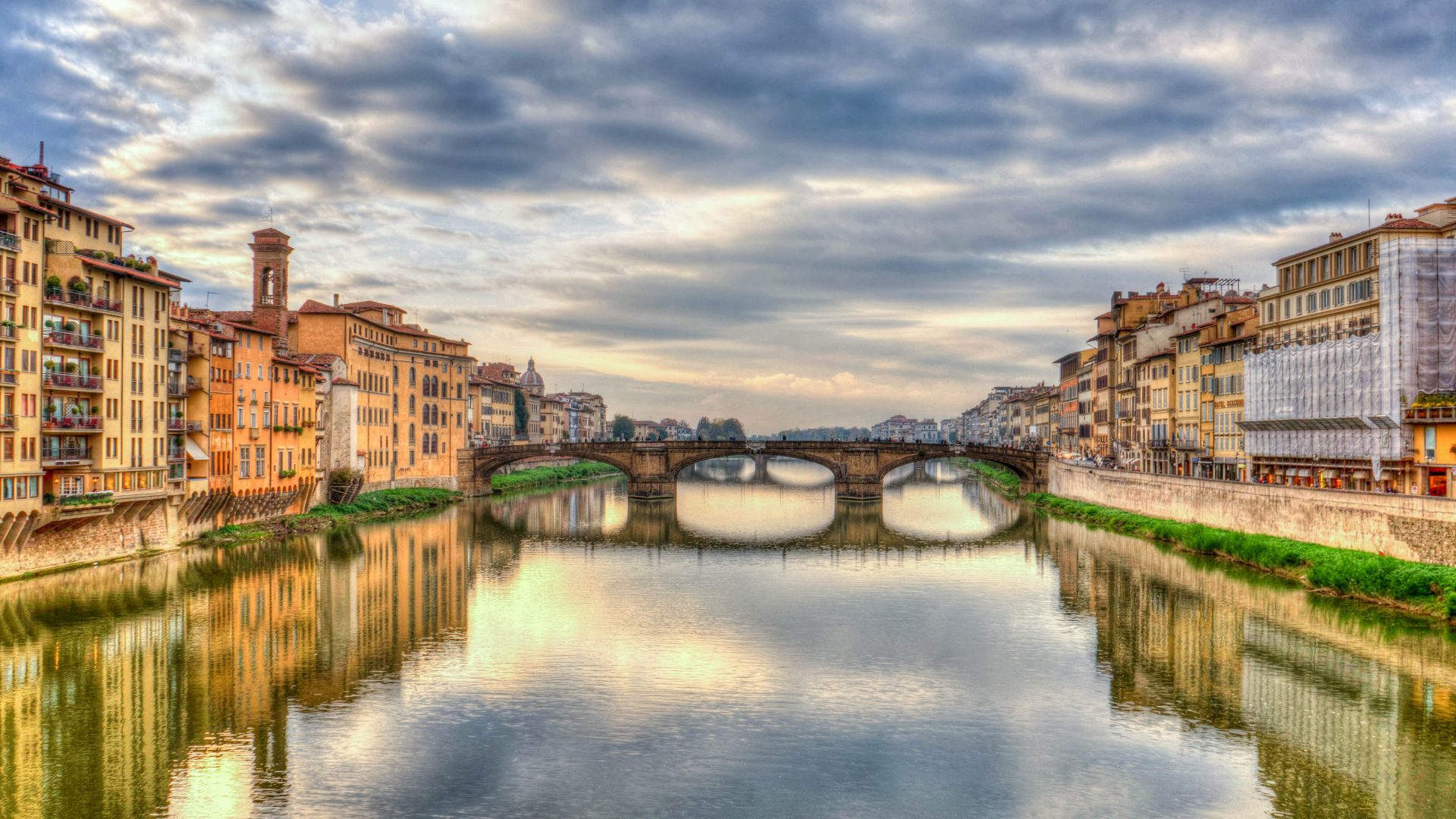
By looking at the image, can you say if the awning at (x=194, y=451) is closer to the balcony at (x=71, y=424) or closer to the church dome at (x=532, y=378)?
the balcony at (x=71, y=424)

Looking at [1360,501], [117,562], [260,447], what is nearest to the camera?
[1360,501]

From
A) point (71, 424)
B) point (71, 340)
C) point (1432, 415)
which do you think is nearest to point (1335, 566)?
point (1432, 415)

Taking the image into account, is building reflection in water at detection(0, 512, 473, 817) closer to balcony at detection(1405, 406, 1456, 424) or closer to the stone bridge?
balcony at detection(1405, 406, 1456, 424)

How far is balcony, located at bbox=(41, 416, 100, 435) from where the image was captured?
1592 inches

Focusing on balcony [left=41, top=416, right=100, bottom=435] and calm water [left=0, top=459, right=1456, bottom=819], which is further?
balcony [left=41, top=416, right=100, bottom=435]

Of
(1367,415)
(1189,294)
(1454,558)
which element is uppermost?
(1189,294)

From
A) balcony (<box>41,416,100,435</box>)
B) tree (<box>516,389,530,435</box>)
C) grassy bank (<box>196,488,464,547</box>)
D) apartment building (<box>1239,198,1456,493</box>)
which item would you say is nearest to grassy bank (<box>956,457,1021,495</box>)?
apartment building (<box>1239,198,1456,493</box>)

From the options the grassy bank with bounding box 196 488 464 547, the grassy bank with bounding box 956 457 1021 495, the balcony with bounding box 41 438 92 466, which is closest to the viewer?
the balcony with bounding box 41 438 92 466

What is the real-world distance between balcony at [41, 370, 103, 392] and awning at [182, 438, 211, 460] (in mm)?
9155

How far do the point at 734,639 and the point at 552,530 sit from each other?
3742 cm

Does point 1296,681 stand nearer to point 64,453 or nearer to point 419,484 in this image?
point 64,453

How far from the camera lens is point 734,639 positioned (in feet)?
109

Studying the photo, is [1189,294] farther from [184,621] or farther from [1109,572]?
[184,621]

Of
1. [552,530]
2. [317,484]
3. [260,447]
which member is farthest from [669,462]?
[260,447]
